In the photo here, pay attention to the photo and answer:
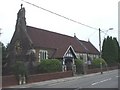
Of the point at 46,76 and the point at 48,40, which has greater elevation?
the point at 48,40

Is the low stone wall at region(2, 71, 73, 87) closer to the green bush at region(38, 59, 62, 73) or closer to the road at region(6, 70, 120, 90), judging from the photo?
the road at region(6, 70, 120, 90)

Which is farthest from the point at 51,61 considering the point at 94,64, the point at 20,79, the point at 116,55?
the point at 116,55

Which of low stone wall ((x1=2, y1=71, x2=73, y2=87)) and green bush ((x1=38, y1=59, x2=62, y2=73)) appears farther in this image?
green bush ((x1=38, y1=59, x2=62, y2=73))

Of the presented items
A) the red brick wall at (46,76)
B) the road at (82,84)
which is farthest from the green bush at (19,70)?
the road at (82,84)

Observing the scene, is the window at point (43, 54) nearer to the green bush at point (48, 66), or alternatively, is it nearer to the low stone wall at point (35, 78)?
the green bush at point (48, 66)

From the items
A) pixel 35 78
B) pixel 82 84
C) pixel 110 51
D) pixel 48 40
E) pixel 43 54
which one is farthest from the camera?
pixel 110 51

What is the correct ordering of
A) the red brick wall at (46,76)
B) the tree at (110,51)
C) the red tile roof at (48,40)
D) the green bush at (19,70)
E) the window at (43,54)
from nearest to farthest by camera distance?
the green bush at (19,70) < the red brick wall at (46,76) < the window at (43,54) < the red tile roof at (48,40) < the tree at (110,51)

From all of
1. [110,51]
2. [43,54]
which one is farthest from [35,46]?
[110,51]

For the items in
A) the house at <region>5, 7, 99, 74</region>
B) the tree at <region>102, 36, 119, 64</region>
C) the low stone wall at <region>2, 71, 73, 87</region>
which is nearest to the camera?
the low stone wall at <region>2, 71, 73, 87</region>

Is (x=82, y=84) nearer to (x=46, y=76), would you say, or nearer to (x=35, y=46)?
(x=46, y=76)

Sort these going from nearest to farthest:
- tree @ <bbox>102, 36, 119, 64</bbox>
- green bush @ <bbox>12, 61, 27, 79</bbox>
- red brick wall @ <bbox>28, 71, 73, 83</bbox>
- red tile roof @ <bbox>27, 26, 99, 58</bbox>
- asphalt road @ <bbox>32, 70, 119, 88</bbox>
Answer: asphalt road @ <bbox>32, 70, 119, 88</bbox> < green bush @ <bbox>12, 61, 27, 79</bbox> < red brick wall @ <bbox>28, 71, 73, 83</bbox> < red tile roof @ <bbox>27, 26, 99, 58</bbox> < tree @ <bbox>102, 36, 119, 64</bbox>

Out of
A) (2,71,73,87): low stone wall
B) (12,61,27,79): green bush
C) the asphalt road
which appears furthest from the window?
the asphalt road

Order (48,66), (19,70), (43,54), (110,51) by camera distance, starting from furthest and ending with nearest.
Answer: (110,51)
(43,54)
(48,66)
(19,70)

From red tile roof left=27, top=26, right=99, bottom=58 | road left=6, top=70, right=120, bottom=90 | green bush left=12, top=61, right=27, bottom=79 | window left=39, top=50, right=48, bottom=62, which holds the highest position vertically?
red tile roof left=27, top=26, right=99, bottom=58
